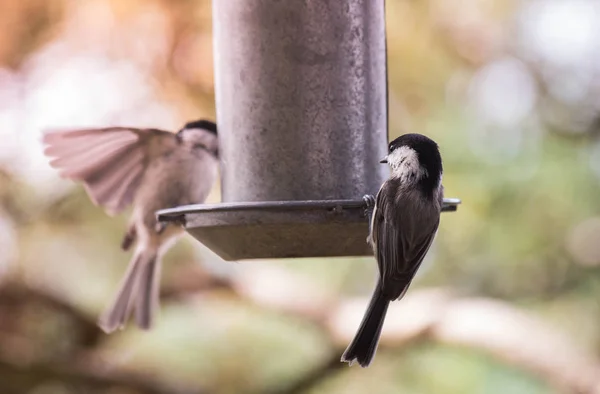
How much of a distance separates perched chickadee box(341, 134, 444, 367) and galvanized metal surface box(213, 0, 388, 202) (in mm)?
160

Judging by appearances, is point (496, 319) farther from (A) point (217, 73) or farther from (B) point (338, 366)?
(A) point (217, 73)

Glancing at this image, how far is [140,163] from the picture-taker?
2838mm

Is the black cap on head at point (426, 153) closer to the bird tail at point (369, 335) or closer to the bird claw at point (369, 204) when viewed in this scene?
the bird claw at point (369, 204)

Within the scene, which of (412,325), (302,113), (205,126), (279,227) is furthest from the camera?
(412,325)

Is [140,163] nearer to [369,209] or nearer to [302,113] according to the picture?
[302,113]

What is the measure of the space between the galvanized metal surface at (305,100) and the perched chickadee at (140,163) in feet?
1.07

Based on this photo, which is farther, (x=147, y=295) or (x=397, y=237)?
(x=147, y=295)

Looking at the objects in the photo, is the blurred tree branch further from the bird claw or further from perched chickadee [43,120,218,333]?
the bird claw

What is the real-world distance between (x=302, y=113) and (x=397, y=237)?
0.41 metres

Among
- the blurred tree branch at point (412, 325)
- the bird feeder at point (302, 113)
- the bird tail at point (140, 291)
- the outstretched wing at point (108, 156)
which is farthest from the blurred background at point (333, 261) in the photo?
the bird feeder at point (302, 113)

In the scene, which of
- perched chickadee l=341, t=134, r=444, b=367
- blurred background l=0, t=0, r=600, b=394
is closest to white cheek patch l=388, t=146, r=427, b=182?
perched chickadee l=341, t=134, r=444, b=367

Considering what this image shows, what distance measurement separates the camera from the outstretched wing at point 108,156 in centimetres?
271

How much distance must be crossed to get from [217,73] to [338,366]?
1.82 metres

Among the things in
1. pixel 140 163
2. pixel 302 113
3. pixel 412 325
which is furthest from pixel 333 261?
pixel 302 113
